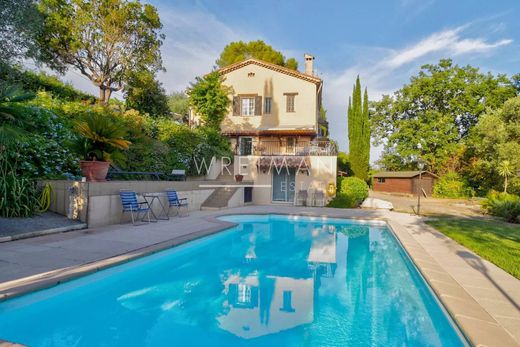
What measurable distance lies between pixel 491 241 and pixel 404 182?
1092 inches

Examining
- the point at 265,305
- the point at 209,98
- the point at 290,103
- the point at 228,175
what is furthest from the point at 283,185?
the point at 265,305

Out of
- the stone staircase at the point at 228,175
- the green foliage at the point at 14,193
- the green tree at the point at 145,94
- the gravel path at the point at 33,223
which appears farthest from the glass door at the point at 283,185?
the green foliage at the point at 14,193

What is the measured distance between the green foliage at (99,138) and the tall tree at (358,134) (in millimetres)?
21481

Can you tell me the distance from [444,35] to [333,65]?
8565 millimetres

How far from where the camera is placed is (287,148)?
23.3m

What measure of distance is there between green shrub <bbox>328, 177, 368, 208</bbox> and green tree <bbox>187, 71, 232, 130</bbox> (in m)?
11.1

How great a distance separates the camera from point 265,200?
69.1 feet

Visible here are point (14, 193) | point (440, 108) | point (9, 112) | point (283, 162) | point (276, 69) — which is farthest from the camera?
point (440, 108)

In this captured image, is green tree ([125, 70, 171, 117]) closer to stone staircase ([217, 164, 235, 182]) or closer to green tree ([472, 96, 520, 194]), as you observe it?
stone staircase ([217, 164, 235, 182])

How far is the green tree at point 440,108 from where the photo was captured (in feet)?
113

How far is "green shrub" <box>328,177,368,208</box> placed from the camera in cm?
1884

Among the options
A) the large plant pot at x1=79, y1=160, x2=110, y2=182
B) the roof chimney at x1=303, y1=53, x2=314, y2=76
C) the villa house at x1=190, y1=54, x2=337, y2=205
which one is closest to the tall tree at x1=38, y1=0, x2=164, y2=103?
the villa house at x1=190, y1=54, x2=337, y2=205

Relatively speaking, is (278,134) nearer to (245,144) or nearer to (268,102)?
(245,144)

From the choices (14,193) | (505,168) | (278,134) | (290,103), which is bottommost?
(14,193)
